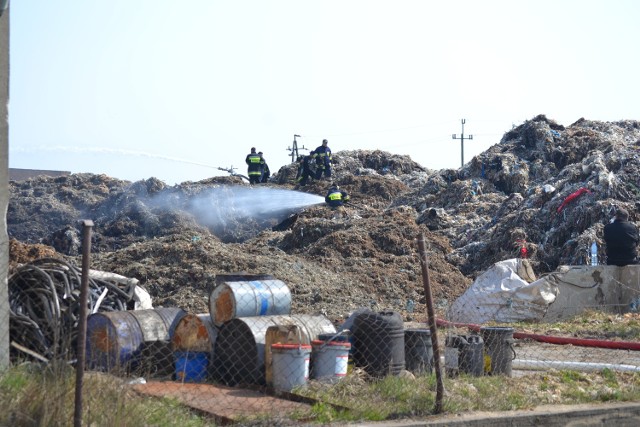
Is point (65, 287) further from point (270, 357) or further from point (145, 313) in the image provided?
point (270, 357)

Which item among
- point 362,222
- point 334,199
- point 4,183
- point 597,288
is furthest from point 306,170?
point 4,183

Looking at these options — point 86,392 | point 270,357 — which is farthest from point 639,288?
point 86,392

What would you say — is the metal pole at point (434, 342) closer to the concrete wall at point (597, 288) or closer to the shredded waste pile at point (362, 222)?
the shredded waste pile at point (362, 222)

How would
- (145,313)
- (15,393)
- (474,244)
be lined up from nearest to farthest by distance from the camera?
(15,393), (145,313), (474,244)

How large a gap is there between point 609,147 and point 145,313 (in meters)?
20.7

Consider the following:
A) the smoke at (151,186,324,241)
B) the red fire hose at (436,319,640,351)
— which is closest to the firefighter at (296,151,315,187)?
the smoke at (151,186,324,241)

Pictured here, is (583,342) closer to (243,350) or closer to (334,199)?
(243,350)

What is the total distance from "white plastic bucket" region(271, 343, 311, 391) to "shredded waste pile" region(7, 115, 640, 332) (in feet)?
17.7

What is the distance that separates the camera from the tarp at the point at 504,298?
535 inches

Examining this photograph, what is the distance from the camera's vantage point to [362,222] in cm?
2348

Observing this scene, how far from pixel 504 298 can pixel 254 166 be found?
2188 centimetres

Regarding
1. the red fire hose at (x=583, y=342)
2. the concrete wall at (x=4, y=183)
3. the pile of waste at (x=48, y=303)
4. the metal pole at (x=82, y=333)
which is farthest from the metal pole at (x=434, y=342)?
the red fire hose at (x=583, y=342)

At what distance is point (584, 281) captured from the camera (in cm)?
1410

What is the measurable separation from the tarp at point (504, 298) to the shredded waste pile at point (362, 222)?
3.91 feet
